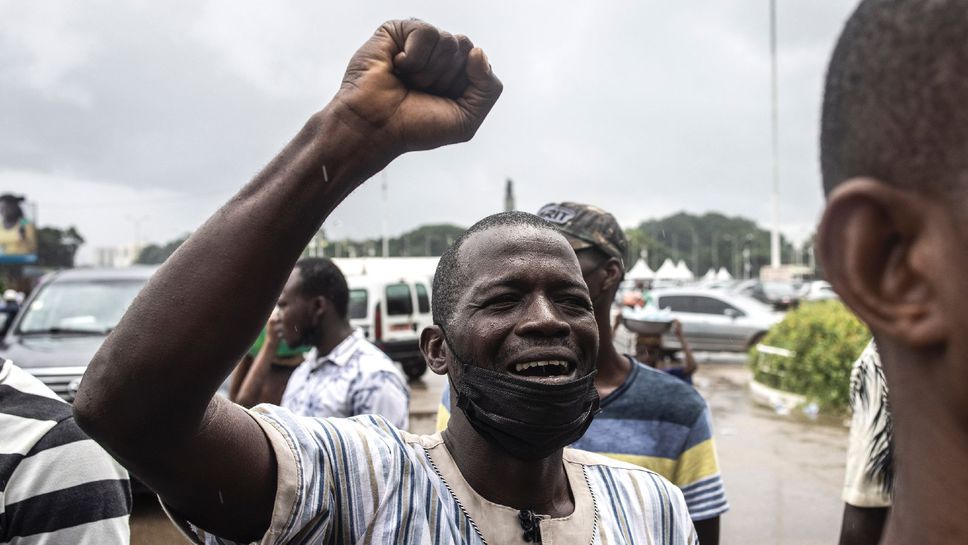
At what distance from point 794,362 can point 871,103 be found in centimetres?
1188

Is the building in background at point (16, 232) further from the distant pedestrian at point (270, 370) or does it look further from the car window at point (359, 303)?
the distant pedestrian at point (270, 370)

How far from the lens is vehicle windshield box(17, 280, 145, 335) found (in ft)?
25.6

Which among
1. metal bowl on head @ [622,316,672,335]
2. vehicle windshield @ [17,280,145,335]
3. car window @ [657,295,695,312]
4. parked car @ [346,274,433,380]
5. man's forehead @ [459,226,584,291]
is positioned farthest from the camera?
car window @ [657,295,695,312]

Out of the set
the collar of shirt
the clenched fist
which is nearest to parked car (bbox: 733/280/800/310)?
the collar of shirt

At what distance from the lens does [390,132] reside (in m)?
1.37

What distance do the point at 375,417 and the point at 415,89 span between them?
80cm

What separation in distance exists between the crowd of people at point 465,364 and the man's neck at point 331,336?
242 centimetres

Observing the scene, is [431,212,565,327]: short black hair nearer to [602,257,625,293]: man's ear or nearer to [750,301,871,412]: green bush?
[602,257,625,293]: man's ear

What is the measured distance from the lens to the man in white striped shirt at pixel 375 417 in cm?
128

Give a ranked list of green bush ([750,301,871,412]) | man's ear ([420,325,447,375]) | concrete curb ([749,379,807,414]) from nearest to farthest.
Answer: man's ear ([420,325,447,375]) → green bush ([750,301,871,412]) → concrete curb ([749,379,807,414])

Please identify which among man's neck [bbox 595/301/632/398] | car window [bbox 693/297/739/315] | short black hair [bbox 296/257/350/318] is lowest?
car window [bbox 693/297/739/315]

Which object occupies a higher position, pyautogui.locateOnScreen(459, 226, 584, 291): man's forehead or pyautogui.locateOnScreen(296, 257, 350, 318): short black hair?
pyautogui.locateOnScreen(459, 226, 584, 291): man's forehead

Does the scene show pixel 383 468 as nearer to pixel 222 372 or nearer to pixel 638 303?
pixel 222 372

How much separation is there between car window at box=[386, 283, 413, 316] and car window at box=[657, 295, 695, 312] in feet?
23.9
